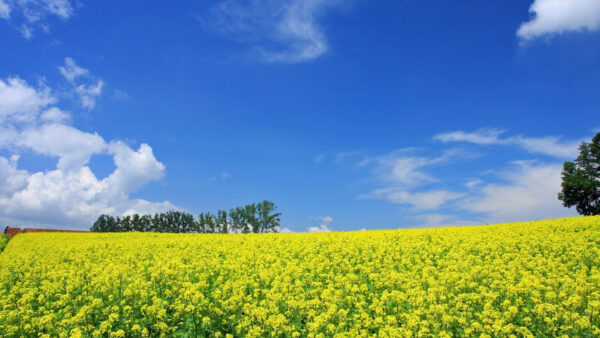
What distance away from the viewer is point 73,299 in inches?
488

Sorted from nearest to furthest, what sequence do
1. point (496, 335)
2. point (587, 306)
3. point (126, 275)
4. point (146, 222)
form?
point (496, 335), point (587, 306), point (126, 275), point (146, 222)

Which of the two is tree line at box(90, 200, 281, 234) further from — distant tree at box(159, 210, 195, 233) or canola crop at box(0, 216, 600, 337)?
canola crop at box(0, 216, 600, 337)

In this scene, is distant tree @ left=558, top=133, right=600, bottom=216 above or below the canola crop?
above

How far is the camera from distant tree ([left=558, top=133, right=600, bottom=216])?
58156mm

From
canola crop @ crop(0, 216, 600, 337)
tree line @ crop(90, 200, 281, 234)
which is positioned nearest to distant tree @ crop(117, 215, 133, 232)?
tree line @ crop(90, 200, 281, 234)

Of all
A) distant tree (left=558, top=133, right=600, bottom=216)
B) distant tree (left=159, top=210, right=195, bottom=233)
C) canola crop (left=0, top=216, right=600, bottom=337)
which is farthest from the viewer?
distant tree (left=159, top=210, right=195, bottom=233)

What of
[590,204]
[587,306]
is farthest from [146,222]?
[587,306]

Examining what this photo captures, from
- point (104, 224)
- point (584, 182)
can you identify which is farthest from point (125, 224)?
point (584, 182)

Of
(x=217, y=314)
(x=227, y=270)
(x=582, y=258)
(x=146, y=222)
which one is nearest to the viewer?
(x=217, y=314)

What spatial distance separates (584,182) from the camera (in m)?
57.7

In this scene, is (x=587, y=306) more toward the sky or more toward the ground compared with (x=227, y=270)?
more toward the ground

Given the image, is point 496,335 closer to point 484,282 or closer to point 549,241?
point 484,282

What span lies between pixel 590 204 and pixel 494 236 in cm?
4844

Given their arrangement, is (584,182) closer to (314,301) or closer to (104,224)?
(314,301)
